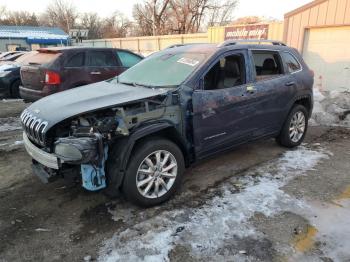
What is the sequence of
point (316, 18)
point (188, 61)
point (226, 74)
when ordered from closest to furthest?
1. point (188, 61)
2. point (226, 74)
3. point (316, 18)

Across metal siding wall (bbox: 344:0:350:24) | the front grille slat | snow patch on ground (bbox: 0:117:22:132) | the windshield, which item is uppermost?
metal siding wall (bbox: 344:0:350:24)

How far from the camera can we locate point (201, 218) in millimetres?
3424

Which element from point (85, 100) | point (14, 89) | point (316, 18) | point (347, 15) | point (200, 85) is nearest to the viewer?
point (85, 100)

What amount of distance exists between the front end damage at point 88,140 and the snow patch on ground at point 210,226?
668mm

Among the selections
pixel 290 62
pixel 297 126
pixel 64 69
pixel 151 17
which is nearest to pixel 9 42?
pixel 151 17

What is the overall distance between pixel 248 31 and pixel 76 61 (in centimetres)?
867

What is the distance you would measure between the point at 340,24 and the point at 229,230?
8944 mm

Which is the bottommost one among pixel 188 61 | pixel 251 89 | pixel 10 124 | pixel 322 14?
pixel 10 124

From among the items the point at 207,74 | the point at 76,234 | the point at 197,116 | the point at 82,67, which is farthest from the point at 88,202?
the point at 82,67

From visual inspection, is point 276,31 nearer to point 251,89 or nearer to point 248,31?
point 248,31

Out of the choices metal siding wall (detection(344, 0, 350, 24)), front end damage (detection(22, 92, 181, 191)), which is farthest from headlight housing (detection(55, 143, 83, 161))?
metal siding wall (detection(344, 0, 350, 24))

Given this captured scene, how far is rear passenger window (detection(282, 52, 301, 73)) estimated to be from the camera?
521 centimetres

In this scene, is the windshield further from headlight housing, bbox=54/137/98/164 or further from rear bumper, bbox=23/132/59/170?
rear bumper, bbox=23/132/59/170

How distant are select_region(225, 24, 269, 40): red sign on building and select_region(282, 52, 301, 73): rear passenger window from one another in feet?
27.5
